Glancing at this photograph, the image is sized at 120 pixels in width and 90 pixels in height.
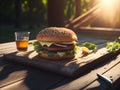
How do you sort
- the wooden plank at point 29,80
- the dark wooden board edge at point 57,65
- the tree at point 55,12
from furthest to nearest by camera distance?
the tree at point 55,12 → the dark wooden board edge at point 57,65 → the wooden plank at point 29,80

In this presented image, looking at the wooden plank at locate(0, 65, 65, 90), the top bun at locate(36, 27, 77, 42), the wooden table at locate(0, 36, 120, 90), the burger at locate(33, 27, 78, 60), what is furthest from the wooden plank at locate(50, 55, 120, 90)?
the top bun at locate(36, 27, 77, 42)

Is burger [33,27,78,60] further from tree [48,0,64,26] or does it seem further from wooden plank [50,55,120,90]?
tree [48,0,64,26]

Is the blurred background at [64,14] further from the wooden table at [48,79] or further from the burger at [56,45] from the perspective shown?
the wooden table at [48,79]

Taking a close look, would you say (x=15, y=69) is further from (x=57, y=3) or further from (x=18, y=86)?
(x=57, y=3)

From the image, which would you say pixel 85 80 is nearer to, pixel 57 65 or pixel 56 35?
pixel 57 65

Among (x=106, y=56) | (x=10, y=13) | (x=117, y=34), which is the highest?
(x=106, y=56)

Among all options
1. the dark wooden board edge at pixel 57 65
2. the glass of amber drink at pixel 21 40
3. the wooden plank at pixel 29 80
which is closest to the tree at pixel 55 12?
the glass of amber drink at pixel 21 40

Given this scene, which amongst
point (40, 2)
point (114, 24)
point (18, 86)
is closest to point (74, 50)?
point (18, 86)
